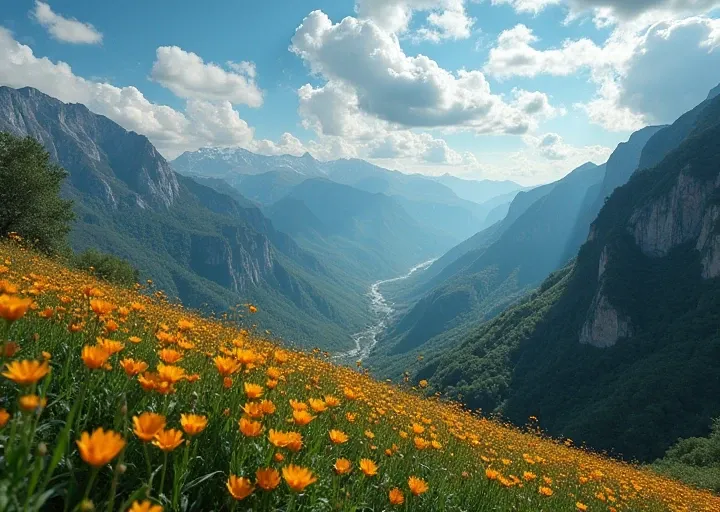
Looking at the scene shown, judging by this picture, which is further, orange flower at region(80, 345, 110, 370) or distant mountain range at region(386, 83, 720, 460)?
distant mountain range at region(386, 83, 720, 460)

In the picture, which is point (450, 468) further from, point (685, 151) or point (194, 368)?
point (685, 151)

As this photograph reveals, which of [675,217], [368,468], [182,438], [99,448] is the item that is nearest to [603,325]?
[675,217]

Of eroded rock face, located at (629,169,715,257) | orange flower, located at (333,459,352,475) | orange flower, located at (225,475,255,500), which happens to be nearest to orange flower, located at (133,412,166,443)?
orange flower, located at (225,475,255,500)

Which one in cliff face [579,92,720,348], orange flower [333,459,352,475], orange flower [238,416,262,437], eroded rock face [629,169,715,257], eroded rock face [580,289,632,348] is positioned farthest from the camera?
eroded rock face [629,169,715,257]

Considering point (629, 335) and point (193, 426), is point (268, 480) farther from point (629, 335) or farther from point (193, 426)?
point (629, 335)

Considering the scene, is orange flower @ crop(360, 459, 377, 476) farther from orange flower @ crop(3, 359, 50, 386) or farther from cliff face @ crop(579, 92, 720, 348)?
cliff face @ crop(579, 92, 720, 348)

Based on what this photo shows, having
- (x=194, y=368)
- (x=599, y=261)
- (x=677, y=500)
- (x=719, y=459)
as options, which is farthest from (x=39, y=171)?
(x=599, y=261)

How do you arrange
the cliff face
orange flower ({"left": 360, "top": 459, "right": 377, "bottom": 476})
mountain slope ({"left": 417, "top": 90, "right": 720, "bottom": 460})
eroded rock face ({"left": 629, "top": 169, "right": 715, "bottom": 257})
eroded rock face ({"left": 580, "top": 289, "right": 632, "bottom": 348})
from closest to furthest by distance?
orange flower ({"left": 360, "top": 459, "right": 377, "bottom": 476}), mountain slope ({"left": 417, "top": 90, "right": 720, "bottom": 460}), eroded rock face ({"left": 580, "top": 289, "right": 632, "bottom": 348}), the cliff face, eroded rock face ({"left": 629, "top": 169, "right": 715, "bottom": 257})

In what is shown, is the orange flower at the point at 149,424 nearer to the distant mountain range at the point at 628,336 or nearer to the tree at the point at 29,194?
the tree at the point at 29,194

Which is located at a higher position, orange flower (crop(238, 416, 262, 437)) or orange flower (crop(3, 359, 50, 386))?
orange flower (crop(3, 359, 50, 386))
